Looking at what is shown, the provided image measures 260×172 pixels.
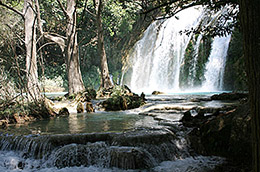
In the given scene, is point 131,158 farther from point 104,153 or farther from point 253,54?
point 253,54

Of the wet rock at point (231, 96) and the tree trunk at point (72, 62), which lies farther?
the tree trunk at point (72, 62)

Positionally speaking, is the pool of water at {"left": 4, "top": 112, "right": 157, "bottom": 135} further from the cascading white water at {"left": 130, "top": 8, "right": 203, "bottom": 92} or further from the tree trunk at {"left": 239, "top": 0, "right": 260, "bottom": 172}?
the cascading white water at {"left": 130, "top": 8, "right": 203, "bottom": 92}

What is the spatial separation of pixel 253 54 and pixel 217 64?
18010 mm

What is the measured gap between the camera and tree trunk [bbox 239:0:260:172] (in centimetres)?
165

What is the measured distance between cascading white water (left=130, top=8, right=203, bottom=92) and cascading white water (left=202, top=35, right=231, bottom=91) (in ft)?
9.44

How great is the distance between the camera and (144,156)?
4.25m

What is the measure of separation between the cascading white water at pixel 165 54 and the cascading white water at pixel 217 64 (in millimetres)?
2876

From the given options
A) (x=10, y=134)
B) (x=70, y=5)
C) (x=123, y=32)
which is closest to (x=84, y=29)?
(x=123, y=32)

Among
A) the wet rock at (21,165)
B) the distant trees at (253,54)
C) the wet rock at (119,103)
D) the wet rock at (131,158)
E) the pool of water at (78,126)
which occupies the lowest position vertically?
the wet rock at (21,165)

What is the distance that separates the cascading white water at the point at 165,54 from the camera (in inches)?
869

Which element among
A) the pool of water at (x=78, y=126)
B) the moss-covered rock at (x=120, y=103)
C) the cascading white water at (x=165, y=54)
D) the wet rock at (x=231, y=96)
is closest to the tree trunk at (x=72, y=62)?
the moss-covered rock at (x=120, y=103)

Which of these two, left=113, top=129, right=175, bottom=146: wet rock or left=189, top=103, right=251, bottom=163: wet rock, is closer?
left=189, top=103, right=251, bottom=163: wet rock

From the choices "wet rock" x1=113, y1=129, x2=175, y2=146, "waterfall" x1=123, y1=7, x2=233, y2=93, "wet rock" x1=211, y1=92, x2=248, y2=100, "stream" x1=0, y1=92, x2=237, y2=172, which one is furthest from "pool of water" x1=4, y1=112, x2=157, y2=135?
"waterfall" x1=123, y1=7, x2=233, y2=93

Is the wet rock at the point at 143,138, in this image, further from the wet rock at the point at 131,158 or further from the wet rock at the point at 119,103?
the wet rock at the point at 119,103
